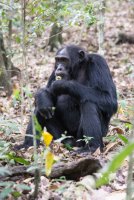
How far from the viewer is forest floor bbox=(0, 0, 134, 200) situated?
3297 millimetres

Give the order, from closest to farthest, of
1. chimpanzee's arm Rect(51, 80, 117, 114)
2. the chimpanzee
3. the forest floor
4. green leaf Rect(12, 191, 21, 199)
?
green leaf Rect(12, 191, 21, 199) → the forest floor → the chimpanzee → chimpanzee's arm Rect(51, 80, 117, 114)

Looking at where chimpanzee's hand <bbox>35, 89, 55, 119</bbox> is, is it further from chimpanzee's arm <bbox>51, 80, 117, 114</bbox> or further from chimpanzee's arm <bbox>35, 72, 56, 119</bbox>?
chimpanzee's arm <bbox>51, 80, 117, 114</bbox>

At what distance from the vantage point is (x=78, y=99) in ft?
19.4

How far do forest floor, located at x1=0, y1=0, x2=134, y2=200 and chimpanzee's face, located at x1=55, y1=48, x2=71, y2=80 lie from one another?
723 mm

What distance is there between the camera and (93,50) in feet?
44.2

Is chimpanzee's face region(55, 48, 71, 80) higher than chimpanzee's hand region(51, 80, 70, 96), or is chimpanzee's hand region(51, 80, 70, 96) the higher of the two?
chimpanzee's face region(55, 48, 71, 80)

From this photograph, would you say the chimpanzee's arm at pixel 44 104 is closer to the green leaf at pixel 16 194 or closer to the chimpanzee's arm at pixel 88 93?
the chimpanzee's arm at pixel 88 93

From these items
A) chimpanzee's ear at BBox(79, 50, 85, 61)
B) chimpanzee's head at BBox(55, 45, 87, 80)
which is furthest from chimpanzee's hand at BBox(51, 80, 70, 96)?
chimpanzee's ear at BBox(79, 50, 85, 61)

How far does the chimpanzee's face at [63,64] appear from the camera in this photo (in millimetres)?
6202

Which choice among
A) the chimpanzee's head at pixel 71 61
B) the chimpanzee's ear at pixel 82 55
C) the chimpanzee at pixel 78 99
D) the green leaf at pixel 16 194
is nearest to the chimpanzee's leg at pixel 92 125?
the chimpanzee at pixel 78 99

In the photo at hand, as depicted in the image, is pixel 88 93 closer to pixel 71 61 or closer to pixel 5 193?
pixel 71 61

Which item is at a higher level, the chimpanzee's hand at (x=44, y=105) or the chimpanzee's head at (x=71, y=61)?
the chimpanzee's head at (x=71, y=61)

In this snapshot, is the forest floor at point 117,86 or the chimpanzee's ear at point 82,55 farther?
the chimpanzee's ear at point 82,55

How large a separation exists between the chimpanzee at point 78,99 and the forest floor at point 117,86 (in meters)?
0.30
